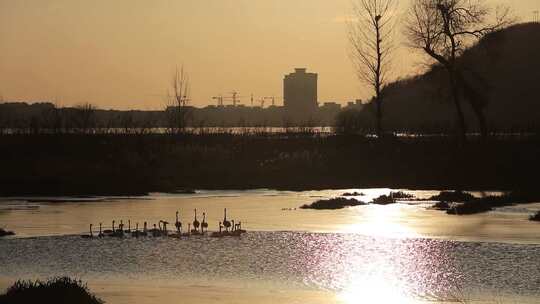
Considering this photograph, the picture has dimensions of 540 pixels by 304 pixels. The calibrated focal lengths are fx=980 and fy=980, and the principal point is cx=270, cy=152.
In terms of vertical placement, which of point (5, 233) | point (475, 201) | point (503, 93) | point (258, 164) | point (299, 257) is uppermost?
point (503, 93)

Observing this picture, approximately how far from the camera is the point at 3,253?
30875mm

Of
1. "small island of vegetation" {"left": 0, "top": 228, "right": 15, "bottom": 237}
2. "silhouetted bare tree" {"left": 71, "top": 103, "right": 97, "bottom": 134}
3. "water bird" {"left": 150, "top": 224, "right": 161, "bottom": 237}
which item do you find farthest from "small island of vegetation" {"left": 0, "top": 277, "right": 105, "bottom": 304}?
"silhouetted bare tree" {"left": 71, "top": 103, "right": 97, "bottom": 134}

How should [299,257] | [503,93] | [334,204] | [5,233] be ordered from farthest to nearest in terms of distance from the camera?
[503,93] < [334,204] < [5,233] < [299,257]

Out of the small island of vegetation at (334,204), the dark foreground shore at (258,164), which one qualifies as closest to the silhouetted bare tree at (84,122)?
the dark foreground shore at (258,164)

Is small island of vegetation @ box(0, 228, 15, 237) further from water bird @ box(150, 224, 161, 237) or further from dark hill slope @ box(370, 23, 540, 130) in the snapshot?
dark hill slope @ box(370, 23, 540, 130)

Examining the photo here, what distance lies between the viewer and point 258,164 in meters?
75.3

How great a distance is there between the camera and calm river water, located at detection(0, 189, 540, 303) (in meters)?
24.5

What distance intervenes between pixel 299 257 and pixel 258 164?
44738 millimetres

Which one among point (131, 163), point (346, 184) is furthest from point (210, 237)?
point (131, 163)

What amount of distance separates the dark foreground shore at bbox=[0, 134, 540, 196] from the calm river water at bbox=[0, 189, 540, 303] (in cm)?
1825

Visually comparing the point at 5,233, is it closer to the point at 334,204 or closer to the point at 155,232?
the point at 155,232

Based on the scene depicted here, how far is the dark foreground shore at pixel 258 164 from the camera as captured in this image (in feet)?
214

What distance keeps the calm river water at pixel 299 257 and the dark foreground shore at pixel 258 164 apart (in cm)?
1825

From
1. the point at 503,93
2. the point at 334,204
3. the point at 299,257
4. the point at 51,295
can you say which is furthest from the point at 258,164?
the point at 503,93
